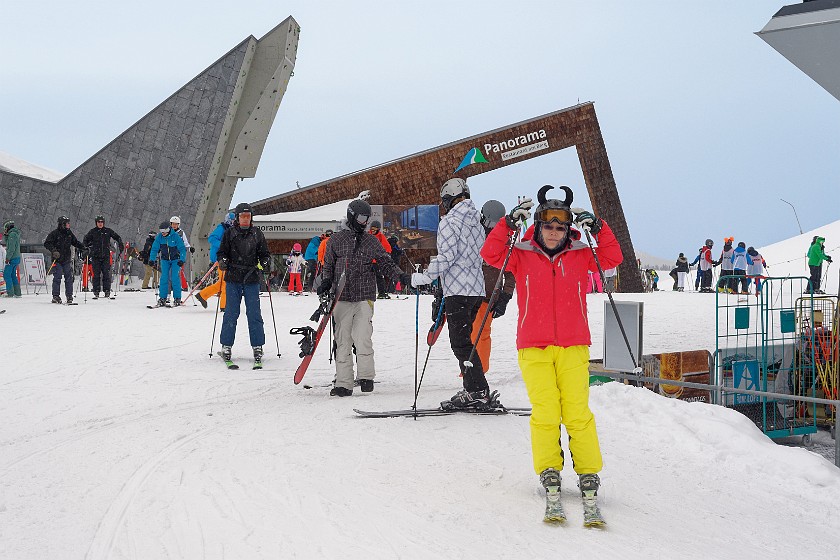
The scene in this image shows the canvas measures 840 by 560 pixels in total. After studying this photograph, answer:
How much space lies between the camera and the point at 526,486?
477 centimetres

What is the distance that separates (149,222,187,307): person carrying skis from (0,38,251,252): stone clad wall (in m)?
11.1

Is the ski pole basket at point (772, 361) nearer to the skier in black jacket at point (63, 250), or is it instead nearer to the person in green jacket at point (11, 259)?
the skier in black jacket at point (63, 250)

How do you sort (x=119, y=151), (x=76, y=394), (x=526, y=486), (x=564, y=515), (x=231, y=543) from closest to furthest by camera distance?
(x=231, y=543), (x=564, y=515), (x=526, y=486), (x=76, y=394), (x=119, y=151)

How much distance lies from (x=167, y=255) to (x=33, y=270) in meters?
6.86

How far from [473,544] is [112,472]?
8.02ft

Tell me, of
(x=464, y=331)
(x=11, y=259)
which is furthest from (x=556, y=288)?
(x=11, y=259)

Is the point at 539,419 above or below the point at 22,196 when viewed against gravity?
below

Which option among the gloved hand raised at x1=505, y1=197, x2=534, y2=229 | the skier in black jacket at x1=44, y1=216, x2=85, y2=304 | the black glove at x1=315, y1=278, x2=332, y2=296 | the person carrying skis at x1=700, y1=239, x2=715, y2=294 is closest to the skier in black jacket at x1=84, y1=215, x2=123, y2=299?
the skier in black jacket at x1=44, y1=216, x2=85, y2=304

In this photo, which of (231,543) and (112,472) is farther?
(112,472)

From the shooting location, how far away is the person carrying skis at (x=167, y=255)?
16406 millimetres

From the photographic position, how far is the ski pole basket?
28.7 feet

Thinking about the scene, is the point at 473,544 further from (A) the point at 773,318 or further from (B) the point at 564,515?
(A) the point at 773,318

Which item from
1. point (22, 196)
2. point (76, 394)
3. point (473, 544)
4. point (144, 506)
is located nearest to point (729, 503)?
point (473, 544)

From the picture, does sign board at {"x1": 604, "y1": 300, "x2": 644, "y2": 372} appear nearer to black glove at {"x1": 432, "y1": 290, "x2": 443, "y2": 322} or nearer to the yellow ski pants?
black glove at {"x1": 432, "y1": 290, "x2": 443, "y2": 322}
